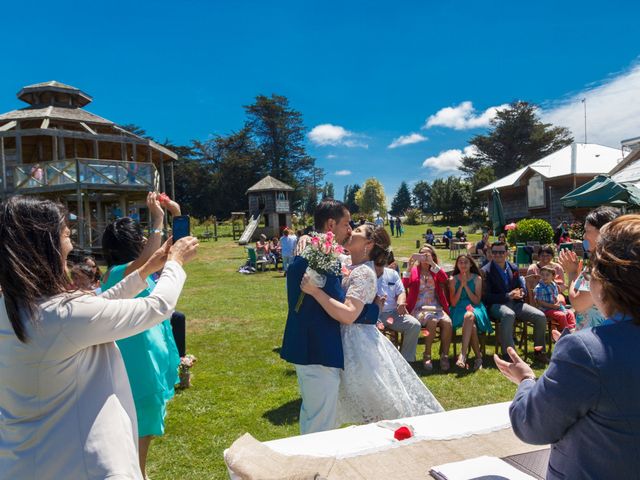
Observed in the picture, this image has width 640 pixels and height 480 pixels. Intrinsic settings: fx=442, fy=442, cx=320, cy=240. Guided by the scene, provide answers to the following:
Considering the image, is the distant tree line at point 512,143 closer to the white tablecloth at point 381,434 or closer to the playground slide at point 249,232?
the playground slide at point 249,232

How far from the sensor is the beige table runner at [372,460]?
2.06 m

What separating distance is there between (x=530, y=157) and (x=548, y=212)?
2662cm

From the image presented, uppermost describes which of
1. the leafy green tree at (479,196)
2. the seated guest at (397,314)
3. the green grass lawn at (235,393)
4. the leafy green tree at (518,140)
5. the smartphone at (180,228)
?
the leafy green tree at (518,140)

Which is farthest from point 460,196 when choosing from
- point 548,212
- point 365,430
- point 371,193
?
point 365,430

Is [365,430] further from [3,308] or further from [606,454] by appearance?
[3,308]

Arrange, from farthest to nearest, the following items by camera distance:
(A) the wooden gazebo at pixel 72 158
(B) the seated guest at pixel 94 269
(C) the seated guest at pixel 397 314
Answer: (A) the wooden gazebo at pixel 72 158
(C) the seated guest at pixel 397 314
(B) the seated guest at pixel 94 269

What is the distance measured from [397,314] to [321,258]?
3847 mm

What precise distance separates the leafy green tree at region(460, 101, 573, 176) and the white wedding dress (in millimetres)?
56222

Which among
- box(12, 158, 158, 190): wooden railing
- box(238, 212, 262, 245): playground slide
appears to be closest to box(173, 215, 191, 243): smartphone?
box(12, 158, 158, 190): wooden railing

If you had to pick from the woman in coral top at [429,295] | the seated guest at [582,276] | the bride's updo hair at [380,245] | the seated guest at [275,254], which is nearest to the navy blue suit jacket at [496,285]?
the woman in coral top at [429,295]

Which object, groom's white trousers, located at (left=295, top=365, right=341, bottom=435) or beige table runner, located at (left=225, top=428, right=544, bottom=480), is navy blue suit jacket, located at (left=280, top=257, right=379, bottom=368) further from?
beige table runner, located at (left=225, top=428, right=544, bottom=480)

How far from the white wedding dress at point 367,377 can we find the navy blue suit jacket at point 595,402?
2.00 metres

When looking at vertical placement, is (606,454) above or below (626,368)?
below

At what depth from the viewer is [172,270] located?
210 centimetres
